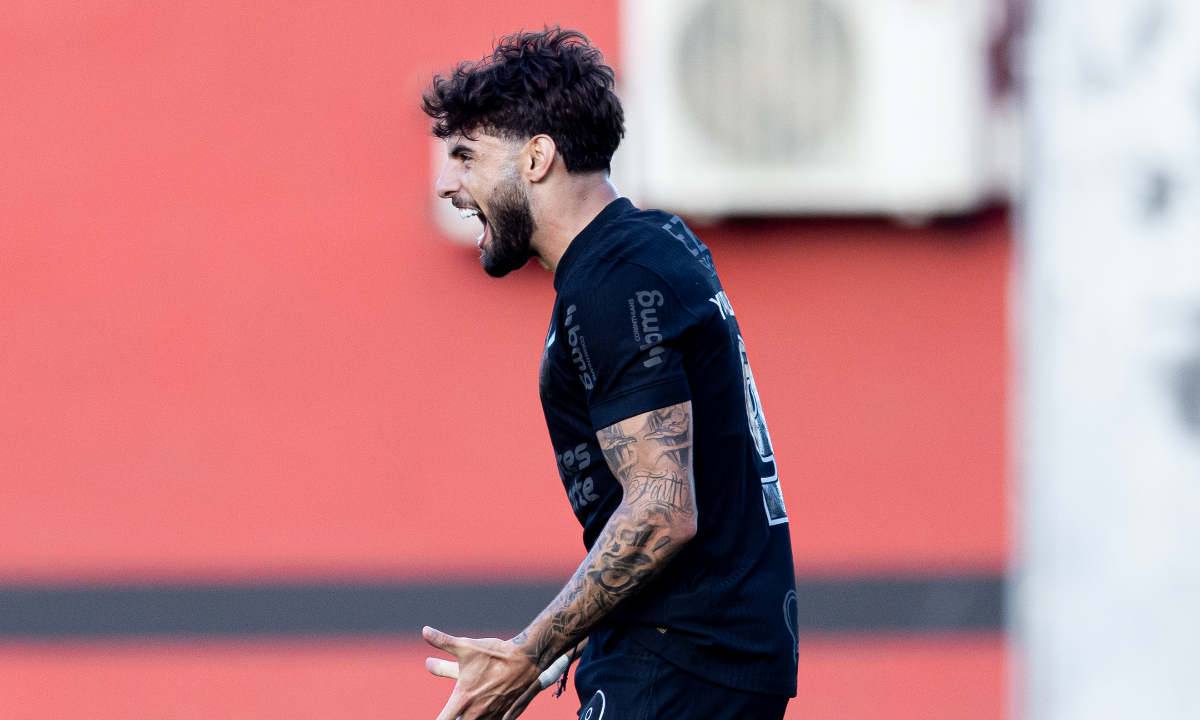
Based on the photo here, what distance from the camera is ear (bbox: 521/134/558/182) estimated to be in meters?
1.94

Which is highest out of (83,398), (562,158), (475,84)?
(475,84)

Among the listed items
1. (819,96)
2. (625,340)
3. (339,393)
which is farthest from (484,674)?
(819,96)

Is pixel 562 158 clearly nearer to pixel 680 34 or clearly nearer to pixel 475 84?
pixel 475 84

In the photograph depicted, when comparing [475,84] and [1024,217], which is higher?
[475,84]

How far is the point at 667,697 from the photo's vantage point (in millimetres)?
1817

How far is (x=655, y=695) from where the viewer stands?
1820 mm

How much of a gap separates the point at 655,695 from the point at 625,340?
0.57 m

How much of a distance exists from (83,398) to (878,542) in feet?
8.07

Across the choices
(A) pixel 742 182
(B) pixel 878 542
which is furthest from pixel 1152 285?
(B) pixel 878 542

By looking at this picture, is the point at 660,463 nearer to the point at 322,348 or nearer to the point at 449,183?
the point at 449,183

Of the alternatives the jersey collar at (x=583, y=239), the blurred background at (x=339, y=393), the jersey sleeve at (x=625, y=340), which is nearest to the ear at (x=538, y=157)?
the jersey collar at (x=583, y=239)

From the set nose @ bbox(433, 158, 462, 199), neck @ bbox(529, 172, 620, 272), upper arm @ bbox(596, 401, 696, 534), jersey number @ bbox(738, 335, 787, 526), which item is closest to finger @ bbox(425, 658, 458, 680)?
upper arm @ bbox(596, 401, 696, 534)

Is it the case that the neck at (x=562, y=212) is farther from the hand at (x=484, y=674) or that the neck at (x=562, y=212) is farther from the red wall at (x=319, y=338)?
the red wall at (x=319, y=338)

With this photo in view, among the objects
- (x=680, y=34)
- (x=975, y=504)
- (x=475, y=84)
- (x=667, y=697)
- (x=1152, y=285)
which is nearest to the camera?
(x=1152, y=285)
